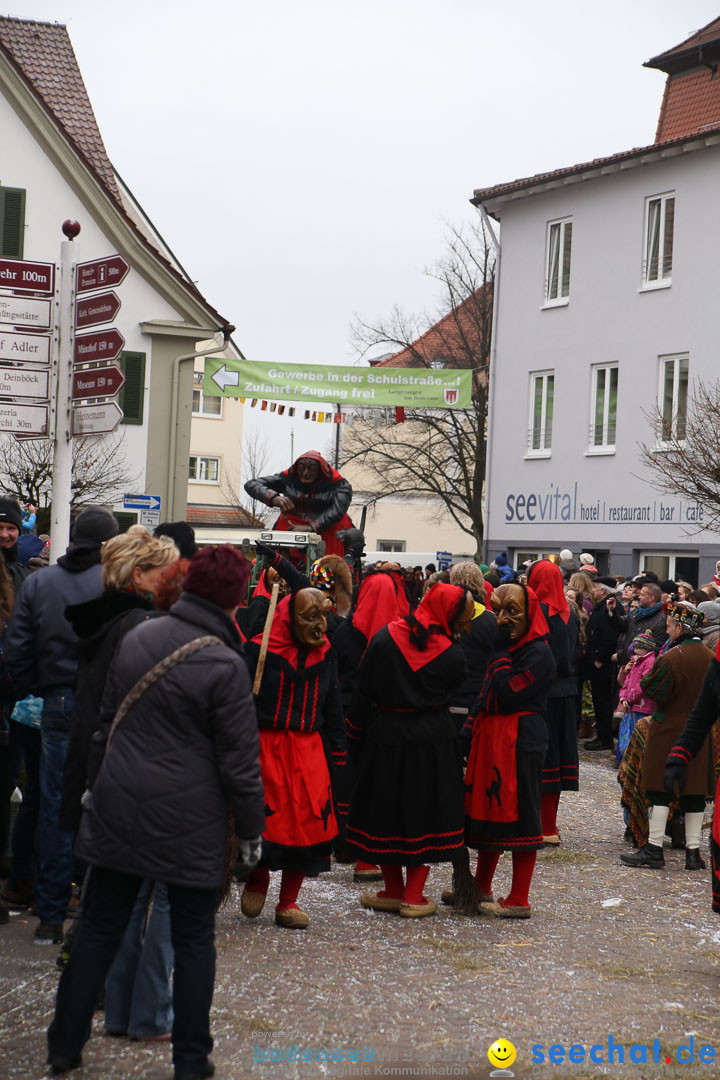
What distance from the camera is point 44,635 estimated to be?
21.0 ft

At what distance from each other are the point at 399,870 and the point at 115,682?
337 centimetres

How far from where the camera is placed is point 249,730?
4.73 m

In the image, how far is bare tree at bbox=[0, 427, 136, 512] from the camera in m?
22.9

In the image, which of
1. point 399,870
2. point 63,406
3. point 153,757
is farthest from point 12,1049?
point 63,406

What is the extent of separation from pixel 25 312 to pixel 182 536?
264cm

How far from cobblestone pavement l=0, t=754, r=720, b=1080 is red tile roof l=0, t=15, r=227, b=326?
21.5 m

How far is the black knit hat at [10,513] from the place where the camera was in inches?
296

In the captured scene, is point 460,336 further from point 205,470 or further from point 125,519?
point 205,470

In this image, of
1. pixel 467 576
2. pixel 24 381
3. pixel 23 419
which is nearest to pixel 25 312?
pixel 24 381

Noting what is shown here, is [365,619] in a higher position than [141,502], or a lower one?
lower

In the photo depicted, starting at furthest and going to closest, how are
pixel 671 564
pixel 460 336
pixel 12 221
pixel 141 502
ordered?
1. pixel 460 336
2. pixel 12 221
3. pixel 671 564
4. pixel 141 502

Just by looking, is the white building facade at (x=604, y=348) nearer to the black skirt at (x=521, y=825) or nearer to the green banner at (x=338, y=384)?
the green banner at (x=338, y=384)

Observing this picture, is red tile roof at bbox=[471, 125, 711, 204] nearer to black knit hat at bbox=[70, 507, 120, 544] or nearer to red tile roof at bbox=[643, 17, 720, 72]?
red tile roof at bbox=[643, 17, 720, 72]

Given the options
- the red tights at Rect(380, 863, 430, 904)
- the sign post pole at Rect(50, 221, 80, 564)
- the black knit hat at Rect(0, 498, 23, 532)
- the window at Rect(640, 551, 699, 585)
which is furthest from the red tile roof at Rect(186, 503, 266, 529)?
the red tights at Rect(380, 863, 430, 904)
